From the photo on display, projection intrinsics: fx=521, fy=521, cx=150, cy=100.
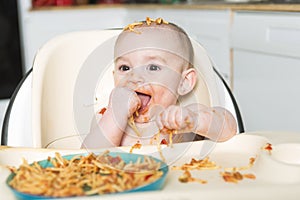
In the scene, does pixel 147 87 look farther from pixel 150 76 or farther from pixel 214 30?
pixel 214 30

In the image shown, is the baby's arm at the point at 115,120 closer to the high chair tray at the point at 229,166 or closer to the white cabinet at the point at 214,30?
the high chair tray at the point at 229,166

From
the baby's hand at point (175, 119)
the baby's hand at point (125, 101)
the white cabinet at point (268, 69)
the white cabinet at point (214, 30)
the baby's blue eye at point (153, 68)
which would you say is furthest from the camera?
the white cabinet at point (214, 30)

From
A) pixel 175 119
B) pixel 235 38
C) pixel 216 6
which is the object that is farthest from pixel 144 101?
pixel 216 6

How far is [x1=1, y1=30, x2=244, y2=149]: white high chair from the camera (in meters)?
1.05

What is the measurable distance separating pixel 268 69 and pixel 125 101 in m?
0.96

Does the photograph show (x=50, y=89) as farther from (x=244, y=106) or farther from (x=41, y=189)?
(x=244, y=106)

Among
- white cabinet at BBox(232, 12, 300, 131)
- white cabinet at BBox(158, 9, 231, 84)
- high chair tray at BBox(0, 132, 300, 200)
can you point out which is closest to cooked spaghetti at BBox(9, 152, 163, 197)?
high chair tray at BBox(0, 132, 300, 200)

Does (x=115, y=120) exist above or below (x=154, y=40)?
below

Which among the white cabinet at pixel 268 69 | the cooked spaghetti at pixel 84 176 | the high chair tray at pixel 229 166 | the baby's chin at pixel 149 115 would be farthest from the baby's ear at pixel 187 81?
the white cabinet at pixel 268 69

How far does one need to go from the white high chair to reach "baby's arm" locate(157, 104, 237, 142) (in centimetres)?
18

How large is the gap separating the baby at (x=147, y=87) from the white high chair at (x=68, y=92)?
2.9 inches

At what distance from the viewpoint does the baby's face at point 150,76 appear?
99 centimetres

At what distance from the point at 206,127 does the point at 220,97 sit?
301 millimetres

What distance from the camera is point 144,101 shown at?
39.4 inches
